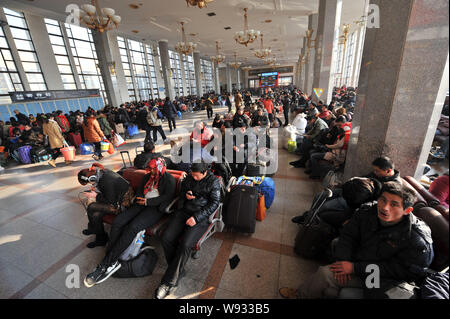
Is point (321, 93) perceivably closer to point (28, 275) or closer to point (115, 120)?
point (115, 120)

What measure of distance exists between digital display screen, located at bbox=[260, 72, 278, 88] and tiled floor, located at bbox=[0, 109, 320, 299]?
139 feet

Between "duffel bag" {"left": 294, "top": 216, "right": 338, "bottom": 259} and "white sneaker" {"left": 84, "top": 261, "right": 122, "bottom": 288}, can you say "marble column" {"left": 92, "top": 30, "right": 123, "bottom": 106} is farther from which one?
"duffel bag" {"left": 294, "top": 216, "right": 338, "bottom": 259}

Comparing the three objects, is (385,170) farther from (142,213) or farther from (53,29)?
(53,29)

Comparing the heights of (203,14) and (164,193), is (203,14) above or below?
above

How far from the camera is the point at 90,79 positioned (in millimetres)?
16891

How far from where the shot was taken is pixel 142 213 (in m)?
2.67

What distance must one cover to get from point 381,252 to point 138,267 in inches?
98.7

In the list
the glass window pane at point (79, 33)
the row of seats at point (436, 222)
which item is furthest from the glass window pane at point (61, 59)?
the row of seats at point (436, 222)

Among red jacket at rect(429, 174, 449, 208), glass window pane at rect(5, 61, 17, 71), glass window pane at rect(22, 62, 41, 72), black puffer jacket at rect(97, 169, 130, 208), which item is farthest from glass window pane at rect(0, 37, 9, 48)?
red jacket at rect(429, 174, 449, 208)

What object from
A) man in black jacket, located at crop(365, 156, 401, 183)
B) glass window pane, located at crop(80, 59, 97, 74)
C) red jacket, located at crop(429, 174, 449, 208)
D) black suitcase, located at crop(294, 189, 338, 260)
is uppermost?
glass window pane, located at crop(80, 59, 97, 74)

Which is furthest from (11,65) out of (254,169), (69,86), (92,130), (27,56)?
(254,169)

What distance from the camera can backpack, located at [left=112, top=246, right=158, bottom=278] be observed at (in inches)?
92.1

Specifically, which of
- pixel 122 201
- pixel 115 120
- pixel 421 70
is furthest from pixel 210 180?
pixel 115 120

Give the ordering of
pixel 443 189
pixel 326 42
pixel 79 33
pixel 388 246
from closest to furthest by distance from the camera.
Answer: pixel 443 189
pixel 388 246
pixel 326 42
pixel 79 33
